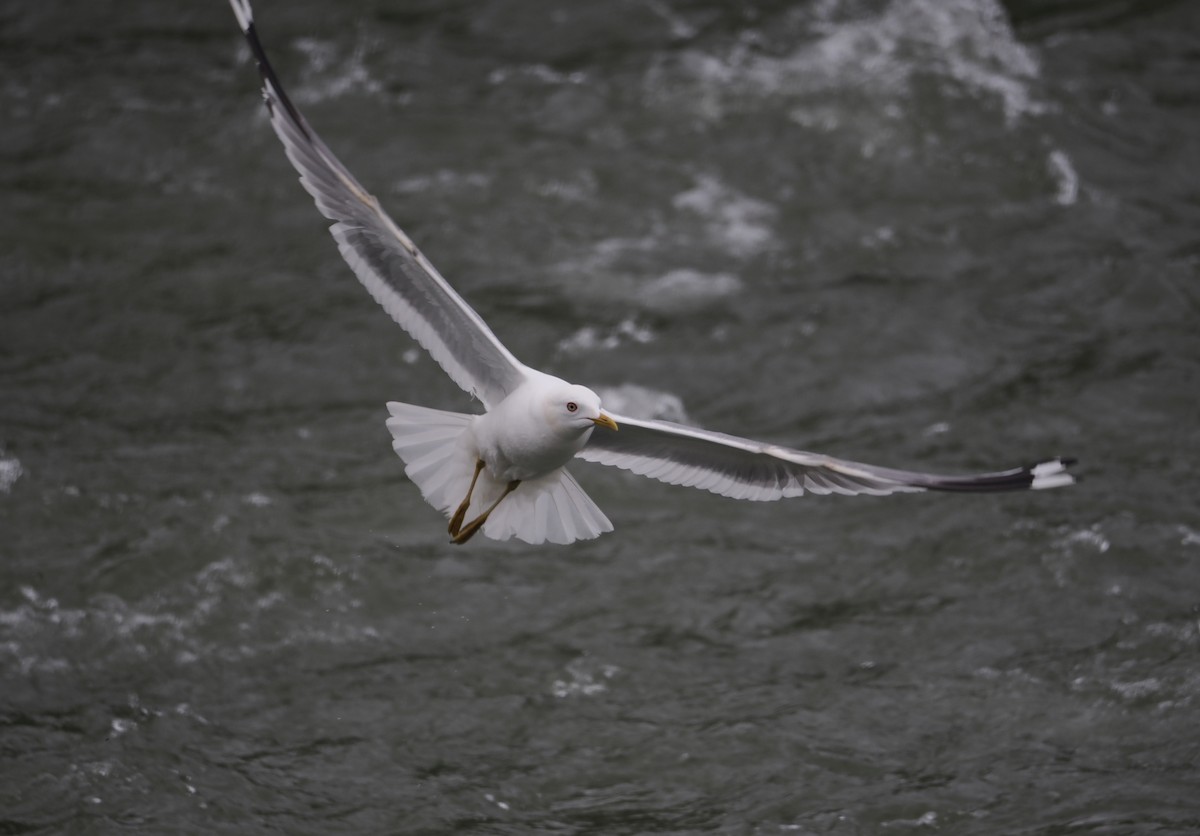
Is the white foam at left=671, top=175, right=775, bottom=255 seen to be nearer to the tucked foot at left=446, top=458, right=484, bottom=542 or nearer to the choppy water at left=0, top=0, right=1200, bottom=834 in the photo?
the choppy water at left=0, top=0, right=1200, bottom=834

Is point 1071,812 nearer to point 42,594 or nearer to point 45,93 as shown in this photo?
point 42,594

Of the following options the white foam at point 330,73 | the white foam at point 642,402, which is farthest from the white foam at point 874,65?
the white foam at point 642,402

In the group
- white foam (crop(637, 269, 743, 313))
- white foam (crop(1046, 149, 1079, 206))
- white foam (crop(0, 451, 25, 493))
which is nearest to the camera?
white foam (crop(0, 451, 25, 493))

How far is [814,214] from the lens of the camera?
9.22m

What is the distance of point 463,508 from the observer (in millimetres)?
5281

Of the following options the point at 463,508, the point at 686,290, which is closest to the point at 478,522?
the point at 463,508

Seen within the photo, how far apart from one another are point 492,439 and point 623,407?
2.59m

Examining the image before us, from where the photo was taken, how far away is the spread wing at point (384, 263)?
5.24 metres

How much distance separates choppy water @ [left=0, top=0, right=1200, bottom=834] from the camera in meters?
5.62

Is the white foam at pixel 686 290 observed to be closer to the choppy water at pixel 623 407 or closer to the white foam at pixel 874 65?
the choppy water at pixel 623 407

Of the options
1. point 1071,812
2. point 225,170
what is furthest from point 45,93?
point 1071,812

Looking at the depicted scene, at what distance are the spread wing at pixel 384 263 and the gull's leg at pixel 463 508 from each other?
0.21 m

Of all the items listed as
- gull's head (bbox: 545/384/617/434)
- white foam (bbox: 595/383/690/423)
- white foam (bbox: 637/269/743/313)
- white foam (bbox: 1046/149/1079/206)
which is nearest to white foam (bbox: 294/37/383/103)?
white foam (bbox: 637/269/743/313)

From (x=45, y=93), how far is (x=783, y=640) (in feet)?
19.9
